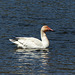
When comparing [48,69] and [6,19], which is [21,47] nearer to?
[48,69]

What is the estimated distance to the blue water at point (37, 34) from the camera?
17.8 metres

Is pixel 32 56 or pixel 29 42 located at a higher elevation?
pixel 29 42

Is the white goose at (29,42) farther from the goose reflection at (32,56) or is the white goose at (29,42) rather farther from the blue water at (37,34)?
the goose reflection at (32,56)

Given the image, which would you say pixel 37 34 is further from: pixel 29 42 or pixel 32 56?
pixel 32 56

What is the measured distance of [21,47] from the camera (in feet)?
74.4


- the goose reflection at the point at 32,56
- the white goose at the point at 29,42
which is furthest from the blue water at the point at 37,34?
the white goose at the point at 29,42

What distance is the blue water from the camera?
1784cm

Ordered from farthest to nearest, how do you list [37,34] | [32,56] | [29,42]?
[37,34] → [29,42] → [32,56]

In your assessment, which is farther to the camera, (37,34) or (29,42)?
(37,34)

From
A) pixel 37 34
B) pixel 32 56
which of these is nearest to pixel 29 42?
pixel 32 56

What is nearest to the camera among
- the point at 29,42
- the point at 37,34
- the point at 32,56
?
the point at 32,56

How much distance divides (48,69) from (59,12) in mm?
16659

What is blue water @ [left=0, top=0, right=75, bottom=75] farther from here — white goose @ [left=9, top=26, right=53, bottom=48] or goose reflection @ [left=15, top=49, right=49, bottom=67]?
white goose @ [left=9, top=26, right=53, bottom=48]

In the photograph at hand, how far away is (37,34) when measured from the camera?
25828 mm
